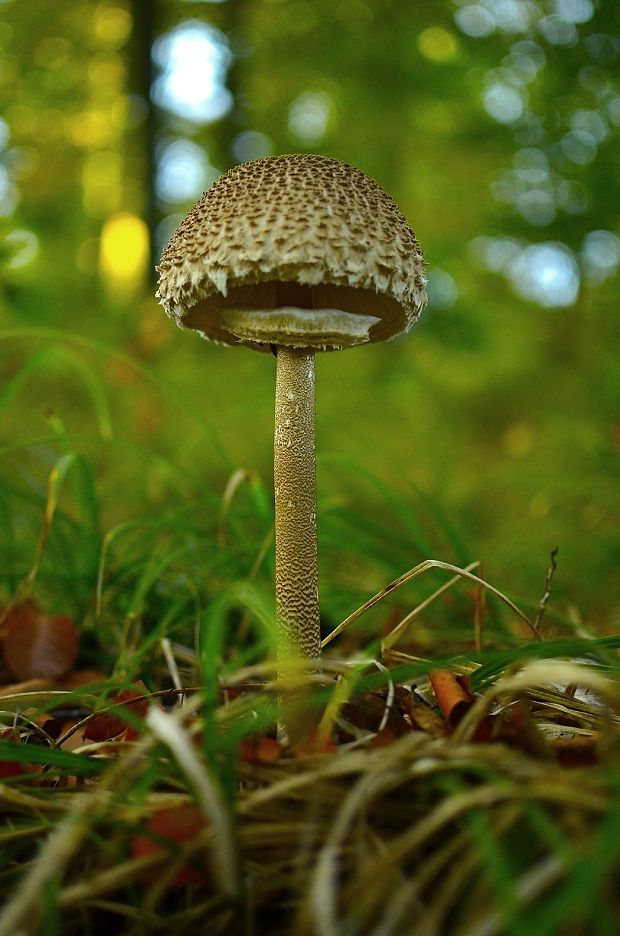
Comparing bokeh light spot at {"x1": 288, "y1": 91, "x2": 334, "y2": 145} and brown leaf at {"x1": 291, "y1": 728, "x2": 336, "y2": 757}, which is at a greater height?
bokeh light spot at {"x1": 288, "y1": 91, "x2": 334, "y2": 145}

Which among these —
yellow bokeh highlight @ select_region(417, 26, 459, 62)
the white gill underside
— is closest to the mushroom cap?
the white gill underside

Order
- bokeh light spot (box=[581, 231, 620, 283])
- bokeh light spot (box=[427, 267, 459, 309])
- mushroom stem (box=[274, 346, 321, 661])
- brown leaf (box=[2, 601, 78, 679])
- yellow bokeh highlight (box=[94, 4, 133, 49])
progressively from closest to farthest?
1. mushroom stem (box=[274, 346, 321, 661])
2. brown leaf (box=[2, 601, 78, 679])
3. bokeh light spot (box=[581, 231, 620, 283])
4. bokeh light spot (box=[427, 267, 459, 309])
5. yellow bokeh highlight (box=[94, 4, 133, 49])

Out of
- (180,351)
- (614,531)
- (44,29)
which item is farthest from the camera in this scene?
(44,29)

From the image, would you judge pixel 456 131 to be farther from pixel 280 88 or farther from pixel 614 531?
pixel 614 531

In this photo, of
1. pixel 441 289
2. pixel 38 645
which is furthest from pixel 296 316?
pixel 441 289

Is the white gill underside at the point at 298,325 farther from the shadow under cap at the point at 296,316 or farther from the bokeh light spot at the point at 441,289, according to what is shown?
the bokeh light spot at the point at 441,289

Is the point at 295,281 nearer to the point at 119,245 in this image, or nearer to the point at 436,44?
the point at 436,44

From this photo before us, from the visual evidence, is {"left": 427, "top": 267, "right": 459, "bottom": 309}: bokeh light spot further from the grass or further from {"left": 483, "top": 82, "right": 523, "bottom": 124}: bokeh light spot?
the grass

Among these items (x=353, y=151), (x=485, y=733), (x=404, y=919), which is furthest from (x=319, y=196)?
(x=353, y=151)

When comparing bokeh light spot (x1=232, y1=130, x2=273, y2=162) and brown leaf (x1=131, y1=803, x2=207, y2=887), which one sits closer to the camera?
brown leaf (x1=131, y1=803, x2=207, y2=887)
